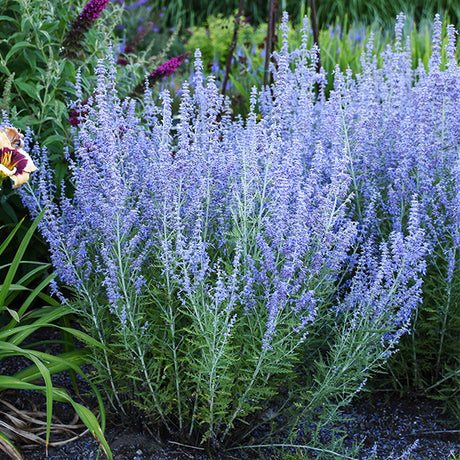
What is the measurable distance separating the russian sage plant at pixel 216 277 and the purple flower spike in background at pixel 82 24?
0.65 m

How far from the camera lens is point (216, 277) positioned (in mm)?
2506

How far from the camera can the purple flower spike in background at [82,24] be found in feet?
9.73

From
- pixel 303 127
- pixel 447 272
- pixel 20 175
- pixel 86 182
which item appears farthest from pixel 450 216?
pixel 20 175

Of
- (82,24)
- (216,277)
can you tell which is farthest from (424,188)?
(82,24)

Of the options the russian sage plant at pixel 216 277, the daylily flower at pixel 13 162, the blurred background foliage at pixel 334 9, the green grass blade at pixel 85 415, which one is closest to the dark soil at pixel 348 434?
the russian sage plant at pixel 216 277

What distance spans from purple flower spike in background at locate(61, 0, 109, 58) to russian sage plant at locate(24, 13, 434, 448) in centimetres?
65

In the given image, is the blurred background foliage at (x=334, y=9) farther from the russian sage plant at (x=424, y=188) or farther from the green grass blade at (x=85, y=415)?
the green grass blade at (x=85, y=415)

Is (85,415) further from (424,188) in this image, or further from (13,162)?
(424,188)

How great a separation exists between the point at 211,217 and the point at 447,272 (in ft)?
3.66

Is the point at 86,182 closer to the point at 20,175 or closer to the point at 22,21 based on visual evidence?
the point at 20,175

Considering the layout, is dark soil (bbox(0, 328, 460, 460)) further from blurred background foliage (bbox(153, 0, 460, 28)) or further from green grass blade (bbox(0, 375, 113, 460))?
blurred background foliage (bbox(153, 0, 460, 28))

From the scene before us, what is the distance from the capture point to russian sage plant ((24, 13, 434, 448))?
2209mm

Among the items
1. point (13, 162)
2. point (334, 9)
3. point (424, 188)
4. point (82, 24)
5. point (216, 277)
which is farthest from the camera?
point (334, 9)

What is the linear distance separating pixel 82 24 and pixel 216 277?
1.60 metres
